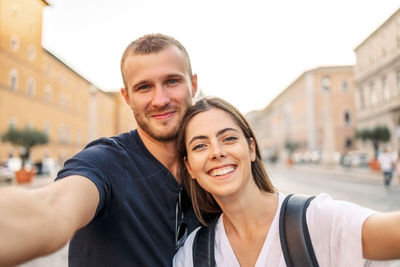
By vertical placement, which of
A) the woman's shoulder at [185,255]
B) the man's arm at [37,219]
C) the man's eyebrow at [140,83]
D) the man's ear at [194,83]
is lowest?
the woman's shoulder at [185,255]

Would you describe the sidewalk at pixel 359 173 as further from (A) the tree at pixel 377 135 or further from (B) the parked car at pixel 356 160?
(A) the tree at pixel 377 135

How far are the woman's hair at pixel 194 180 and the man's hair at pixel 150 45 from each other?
1.04ft

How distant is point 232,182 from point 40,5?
7.39 feet

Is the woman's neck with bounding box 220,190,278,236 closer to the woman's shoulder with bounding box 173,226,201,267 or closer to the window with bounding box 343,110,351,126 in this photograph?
the woman's shoulder with bounding box 173,226,201,267

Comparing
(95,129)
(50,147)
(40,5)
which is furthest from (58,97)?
(40,5)

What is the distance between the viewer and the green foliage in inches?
956

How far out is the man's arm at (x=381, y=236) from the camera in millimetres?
1143

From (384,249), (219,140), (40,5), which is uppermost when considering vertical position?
(40,5)

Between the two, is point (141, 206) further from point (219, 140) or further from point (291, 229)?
point (291, 229)

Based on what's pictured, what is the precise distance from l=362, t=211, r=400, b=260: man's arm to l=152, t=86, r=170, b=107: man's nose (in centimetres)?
119

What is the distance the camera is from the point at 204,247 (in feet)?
5.41

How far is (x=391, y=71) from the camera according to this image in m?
25.9

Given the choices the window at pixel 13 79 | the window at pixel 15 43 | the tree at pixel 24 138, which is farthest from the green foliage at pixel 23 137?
the window at pixel 15 43

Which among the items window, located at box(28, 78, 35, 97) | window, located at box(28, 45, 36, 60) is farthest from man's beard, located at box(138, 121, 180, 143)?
window, located at box(28, 78, 35, 97)
